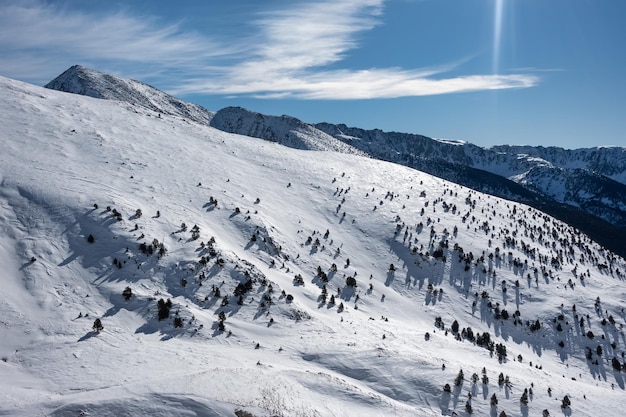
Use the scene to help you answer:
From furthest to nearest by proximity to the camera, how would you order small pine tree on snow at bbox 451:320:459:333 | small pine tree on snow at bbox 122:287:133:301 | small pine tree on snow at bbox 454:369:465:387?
1. small pine tree on snow at bbox 451:320:459:333
2. small pine tree on snow at bbox 122:287:133:301
3. small pine tree on snow at bbox 454:369:465:387

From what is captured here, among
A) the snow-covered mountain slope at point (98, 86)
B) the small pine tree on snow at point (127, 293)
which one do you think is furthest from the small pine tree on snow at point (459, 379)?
the snow-covered mountain slope at point (98, 86)

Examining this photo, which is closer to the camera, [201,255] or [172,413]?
[172,413]

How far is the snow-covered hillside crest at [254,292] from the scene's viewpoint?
17.8m

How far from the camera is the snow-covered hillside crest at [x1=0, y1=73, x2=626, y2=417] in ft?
58.5

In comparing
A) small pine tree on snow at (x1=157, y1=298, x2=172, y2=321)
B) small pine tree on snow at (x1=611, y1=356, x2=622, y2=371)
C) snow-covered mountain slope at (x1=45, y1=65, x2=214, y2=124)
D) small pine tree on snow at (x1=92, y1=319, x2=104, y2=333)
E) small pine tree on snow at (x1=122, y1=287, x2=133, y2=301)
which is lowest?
small pine tree on snow at (x1=611, y1=356, x2=622, y2=371)

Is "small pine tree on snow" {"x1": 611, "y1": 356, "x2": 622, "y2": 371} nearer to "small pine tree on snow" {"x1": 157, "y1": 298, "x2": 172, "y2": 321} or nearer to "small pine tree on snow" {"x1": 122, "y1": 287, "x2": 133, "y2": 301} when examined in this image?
"small pine tree on snow" {"x1": 157, "y1": 298, "x2": 172, "y2": 321}

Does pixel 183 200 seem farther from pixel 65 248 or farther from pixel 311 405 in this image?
pixel 311 405

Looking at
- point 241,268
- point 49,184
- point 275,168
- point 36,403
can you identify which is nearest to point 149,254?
point 241,268

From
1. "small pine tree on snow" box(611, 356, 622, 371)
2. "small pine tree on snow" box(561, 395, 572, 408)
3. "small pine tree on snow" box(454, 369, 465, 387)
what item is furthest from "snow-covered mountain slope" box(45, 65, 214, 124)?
"small pine tree on snow" box(561, 395, 572, 408)

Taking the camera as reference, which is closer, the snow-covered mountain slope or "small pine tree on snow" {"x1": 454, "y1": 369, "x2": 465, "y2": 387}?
"small pine tree on snow" {"x1": 454, "y1": 369, "x2": 465, "y2": 387}

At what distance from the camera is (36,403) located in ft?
46.5

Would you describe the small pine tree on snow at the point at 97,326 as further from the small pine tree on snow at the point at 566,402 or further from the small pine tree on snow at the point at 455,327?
the small pine tree on snow at the point at 455,327

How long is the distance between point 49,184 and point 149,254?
424 inches

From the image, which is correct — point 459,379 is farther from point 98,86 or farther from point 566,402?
point 98,86
